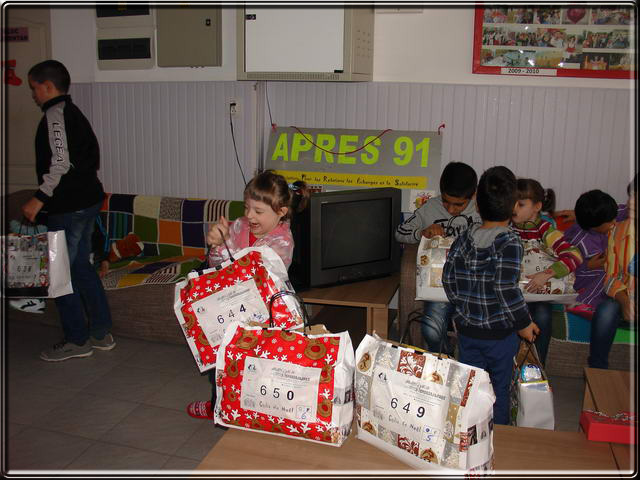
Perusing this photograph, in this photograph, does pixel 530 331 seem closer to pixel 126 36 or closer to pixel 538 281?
pixel 538 281

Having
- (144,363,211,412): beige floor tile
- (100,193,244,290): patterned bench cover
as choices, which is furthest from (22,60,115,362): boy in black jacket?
(144,363,211,412): beige floor tile

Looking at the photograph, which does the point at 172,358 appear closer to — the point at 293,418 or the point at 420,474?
the point at 293,418

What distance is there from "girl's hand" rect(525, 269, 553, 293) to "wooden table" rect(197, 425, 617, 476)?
1207 millimetres

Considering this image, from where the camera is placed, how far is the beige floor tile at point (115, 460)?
2418 mm

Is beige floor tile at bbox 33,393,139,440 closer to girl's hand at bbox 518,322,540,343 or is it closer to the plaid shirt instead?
the plaid shirt

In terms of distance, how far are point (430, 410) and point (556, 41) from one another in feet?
9.41

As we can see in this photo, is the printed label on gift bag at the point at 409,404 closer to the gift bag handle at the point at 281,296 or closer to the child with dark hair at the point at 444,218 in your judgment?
the gift bag handle at the point at 281,296

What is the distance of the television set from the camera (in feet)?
9.80

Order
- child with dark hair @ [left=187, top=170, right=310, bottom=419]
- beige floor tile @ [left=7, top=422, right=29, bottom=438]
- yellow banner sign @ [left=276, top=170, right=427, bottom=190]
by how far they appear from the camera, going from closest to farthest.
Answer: child with dark hair @ [left=187, top=170, right=310, bottom=419], beige floor tile @ [left=7, top=422, right=29, bottom=438], yellow banner sign @ [left=276, top=170, right=427, bottom=190]

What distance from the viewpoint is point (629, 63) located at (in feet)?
11.4

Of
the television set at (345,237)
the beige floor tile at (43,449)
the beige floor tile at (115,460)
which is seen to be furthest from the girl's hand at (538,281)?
the beige floor tile at (43,449)

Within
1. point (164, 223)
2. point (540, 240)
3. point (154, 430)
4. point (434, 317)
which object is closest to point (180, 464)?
point (154, 430)

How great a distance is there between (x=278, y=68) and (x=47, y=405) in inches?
87.9

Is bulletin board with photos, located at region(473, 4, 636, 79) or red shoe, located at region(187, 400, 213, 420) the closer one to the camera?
red shoe, located at region(187, 400, 213, 420)
